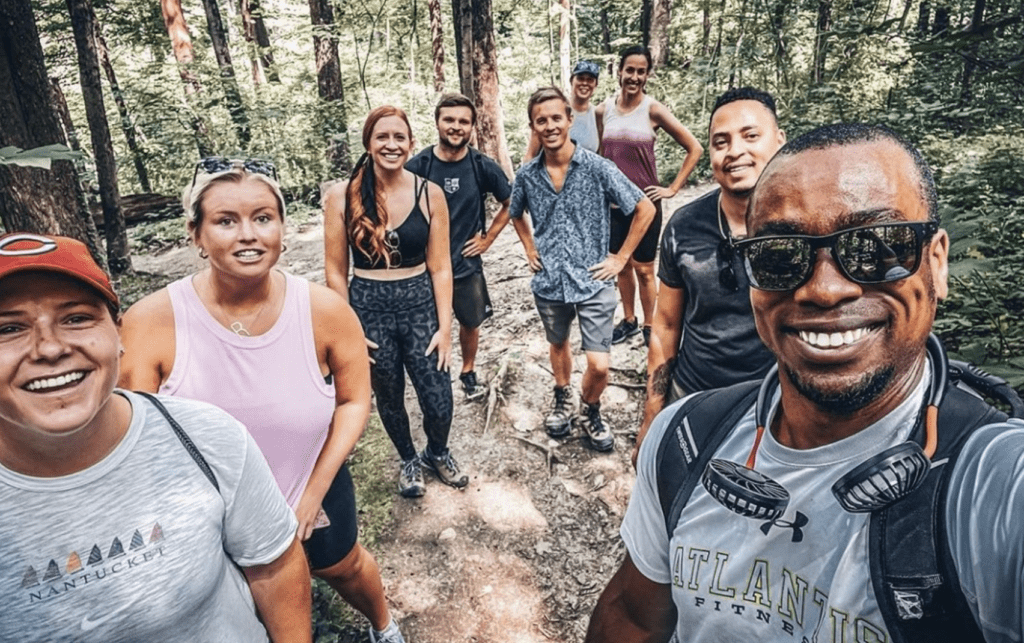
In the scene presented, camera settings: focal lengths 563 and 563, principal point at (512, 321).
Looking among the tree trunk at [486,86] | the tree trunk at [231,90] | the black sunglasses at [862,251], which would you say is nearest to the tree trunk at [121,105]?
the tree trunk at [231,90]

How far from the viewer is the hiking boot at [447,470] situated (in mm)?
4329

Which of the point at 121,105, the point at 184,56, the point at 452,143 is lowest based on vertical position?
the point at 452,143

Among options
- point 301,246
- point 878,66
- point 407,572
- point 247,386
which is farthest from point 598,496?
point 878,66

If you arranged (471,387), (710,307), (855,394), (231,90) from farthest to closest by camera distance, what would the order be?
1. (231,90)
2. (471,387)
3. (710,307)
4. (855,394)

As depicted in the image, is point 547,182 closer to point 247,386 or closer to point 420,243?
point 420,243

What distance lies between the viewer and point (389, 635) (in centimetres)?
305

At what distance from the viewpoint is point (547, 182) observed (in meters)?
4.30

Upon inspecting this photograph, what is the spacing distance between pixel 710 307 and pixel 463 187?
2.76 metres

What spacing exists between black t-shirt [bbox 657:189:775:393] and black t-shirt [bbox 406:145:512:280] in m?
2.35

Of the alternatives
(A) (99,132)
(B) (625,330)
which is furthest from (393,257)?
(A) (99,132)

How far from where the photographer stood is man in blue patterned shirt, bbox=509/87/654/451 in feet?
13.8

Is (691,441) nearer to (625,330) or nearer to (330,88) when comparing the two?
(625,330)

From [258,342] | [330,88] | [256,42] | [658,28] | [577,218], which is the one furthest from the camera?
[256,42]

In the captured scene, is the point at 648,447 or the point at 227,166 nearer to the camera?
the point at 648,447
